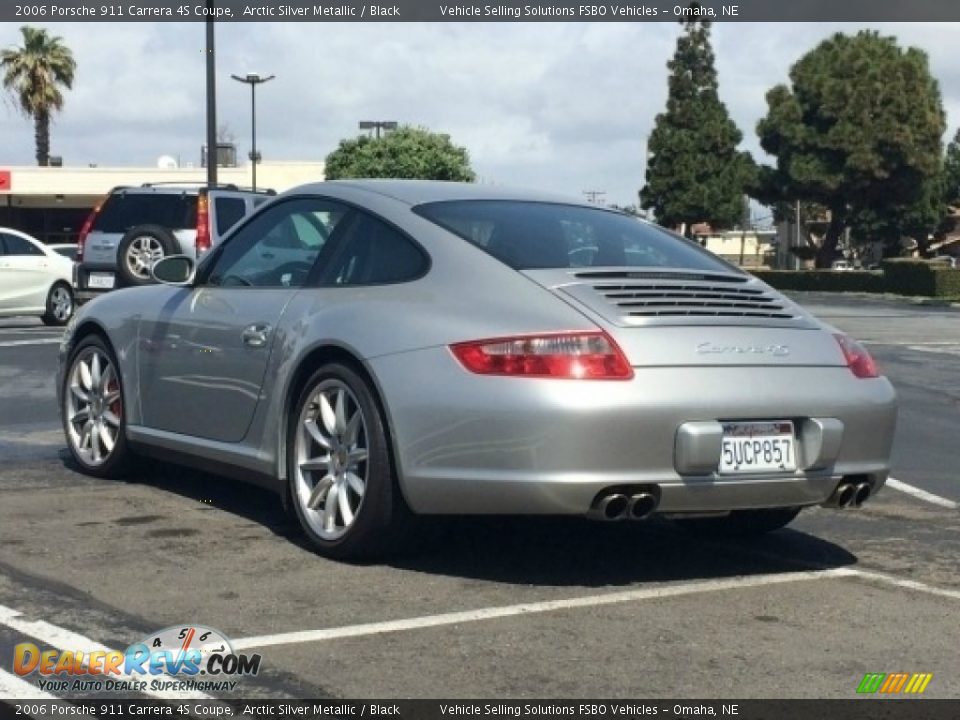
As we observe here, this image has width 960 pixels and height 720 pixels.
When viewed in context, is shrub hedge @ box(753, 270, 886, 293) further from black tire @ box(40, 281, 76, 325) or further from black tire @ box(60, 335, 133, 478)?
black tire @ box(60, 335, 133, 478)

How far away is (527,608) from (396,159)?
68200mm

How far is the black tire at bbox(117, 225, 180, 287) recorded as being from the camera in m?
14.6

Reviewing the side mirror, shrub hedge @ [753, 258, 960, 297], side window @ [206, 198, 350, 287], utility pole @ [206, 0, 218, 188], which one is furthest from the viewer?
shrub hedge @ [753, 258, 960, 297]

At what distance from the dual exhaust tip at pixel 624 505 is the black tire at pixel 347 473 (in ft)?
2.38

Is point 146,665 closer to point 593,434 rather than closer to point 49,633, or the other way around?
point 49,633

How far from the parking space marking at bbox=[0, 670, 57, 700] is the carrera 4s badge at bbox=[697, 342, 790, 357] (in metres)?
2.43

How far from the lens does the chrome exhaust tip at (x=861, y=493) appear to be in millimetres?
5680

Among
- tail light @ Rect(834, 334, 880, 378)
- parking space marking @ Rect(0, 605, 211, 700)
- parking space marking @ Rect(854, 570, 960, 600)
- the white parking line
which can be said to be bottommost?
the white parking line

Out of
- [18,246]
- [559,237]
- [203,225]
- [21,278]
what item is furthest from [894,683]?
[18,246]

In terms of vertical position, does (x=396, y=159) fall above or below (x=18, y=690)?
above

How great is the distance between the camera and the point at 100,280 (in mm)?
18953

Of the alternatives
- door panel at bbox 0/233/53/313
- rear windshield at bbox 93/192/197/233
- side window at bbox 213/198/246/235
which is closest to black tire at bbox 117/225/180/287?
side window at bbox 213/198/246/235

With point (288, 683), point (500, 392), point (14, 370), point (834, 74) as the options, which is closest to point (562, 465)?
point (500, 392)

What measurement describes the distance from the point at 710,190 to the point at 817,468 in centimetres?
6886
